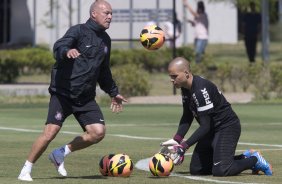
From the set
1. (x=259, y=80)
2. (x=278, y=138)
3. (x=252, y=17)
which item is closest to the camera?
(x=278, y=138)

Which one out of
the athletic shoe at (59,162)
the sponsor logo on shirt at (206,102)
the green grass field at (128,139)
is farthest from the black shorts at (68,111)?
the sponsor logo on shirt at (206,102)

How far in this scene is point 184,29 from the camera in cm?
5272

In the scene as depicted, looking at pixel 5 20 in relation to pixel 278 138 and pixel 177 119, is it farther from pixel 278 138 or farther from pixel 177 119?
pixel 278 138

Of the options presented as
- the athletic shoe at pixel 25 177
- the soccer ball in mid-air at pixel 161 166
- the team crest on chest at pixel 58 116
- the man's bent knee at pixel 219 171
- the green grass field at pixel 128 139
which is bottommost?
the green grass field at pixel 128 139

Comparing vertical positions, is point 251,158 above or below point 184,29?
above

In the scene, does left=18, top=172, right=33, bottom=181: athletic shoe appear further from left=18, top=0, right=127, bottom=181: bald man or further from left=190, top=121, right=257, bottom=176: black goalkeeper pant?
left=190, top=121, right=257, bottom=176: black goalkeeper pant

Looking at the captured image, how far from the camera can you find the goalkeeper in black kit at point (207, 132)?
1398 centimetres

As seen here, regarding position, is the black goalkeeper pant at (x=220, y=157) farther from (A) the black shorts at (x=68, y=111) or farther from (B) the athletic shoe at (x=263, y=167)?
(A) the black shorts at (x=68, y=111)

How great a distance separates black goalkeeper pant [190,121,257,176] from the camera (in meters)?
14.2

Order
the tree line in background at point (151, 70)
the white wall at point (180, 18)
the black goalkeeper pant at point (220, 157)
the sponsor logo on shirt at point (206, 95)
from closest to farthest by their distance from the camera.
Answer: the sponsor logo on shirt at point (206, 95) → the black goalkeeper pant at point (220, 157) → the tree line in background at point (151, 70) → the white wall at point (180, 18)

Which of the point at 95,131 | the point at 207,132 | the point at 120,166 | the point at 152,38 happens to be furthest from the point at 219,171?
the point at 152,38

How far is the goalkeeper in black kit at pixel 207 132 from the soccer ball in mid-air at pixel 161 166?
9 centimetres

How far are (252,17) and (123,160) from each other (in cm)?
3002

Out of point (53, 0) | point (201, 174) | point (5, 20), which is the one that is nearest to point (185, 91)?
point (201, 174)
